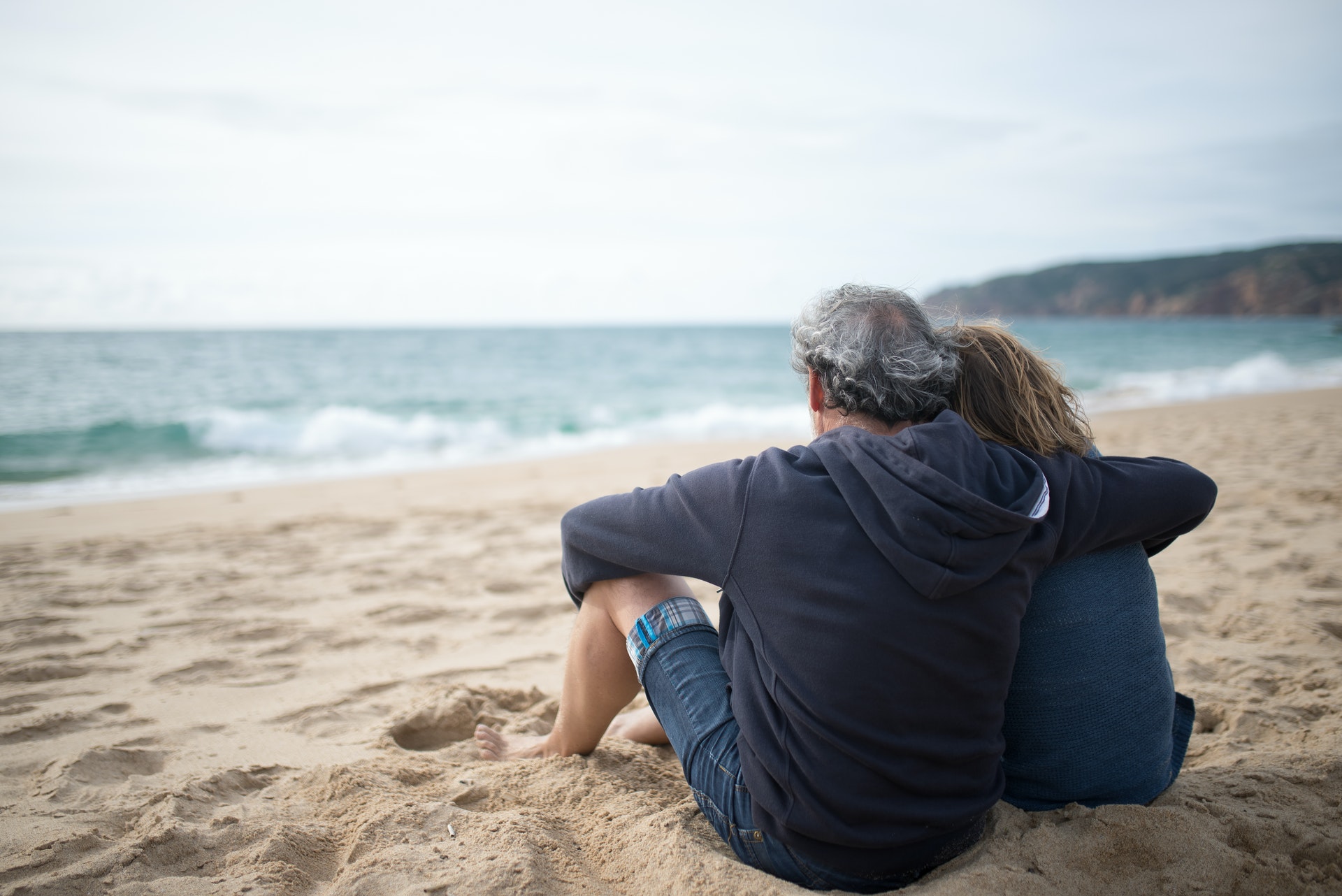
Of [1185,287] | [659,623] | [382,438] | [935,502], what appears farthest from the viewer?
[1185,287]

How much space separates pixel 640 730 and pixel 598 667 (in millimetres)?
506

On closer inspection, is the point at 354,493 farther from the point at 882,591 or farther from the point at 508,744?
the point at 882,591

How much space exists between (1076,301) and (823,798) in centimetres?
7947

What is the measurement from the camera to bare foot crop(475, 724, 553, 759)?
84.0 inches

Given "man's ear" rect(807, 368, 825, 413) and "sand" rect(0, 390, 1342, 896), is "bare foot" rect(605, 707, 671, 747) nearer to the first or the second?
"sand" rect(0, 390, 1342, 896)

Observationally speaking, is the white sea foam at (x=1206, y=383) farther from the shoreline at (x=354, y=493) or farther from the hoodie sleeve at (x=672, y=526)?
the hoodie sleeve at (x=672, y=526)

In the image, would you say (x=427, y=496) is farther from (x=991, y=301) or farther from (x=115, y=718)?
(x=991, y=301)

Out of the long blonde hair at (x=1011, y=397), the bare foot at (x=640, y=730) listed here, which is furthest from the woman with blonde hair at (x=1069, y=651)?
→ the bare foot at (x=640, y=730)

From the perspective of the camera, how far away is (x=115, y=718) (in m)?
2.37

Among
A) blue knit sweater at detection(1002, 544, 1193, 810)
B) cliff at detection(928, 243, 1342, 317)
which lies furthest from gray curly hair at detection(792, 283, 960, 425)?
cliff at detection(928, 243, 1342, 317)

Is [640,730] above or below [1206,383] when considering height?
above

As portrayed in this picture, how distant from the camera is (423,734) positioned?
2377mm

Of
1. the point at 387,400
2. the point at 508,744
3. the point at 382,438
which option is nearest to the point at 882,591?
the point at 508,744

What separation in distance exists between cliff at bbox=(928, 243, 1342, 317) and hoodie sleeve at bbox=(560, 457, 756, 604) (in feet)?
166
